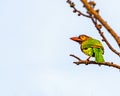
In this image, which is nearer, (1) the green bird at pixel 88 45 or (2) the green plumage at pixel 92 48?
(2) the green plumage at pixel 92 48

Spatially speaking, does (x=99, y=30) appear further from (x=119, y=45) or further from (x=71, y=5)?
(x=71, y=5)

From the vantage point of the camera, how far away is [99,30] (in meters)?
2.84

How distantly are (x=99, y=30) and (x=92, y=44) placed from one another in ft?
6.35

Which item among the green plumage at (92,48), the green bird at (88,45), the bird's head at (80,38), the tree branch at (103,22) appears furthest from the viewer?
the bird's head at (80,38)

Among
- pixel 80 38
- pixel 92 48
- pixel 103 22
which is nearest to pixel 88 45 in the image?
pixel 80 38

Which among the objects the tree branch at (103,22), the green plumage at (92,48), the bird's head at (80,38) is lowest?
the tree branch at (103,22)

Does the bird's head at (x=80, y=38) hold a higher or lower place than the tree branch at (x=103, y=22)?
higher

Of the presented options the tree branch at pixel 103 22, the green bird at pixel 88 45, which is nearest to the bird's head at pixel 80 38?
the green bird at pixel 88 45

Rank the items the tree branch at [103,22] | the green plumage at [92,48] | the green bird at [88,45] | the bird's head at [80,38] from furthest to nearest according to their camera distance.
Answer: the bird's head at [80,38], the green bird at [88,45], the green plumage at [92,48], the tree branch at [103,22]

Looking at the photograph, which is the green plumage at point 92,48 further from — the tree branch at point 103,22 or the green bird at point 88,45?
the tree branch at point 103,22

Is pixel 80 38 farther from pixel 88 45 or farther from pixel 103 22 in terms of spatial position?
pixel 103 22

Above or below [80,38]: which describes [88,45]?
below

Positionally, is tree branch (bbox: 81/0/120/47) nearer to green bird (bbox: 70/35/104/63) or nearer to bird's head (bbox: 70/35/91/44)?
green bird (bbox: 70/35/104/63)

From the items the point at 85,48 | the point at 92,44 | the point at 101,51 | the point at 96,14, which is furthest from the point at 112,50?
the point at 101,51
